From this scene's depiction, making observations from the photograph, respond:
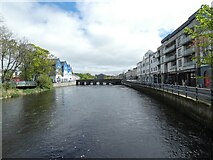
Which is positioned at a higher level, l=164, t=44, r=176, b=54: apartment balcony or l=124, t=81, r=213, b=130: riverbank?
l=164, t=44, r=176, b=54: apartment balcony

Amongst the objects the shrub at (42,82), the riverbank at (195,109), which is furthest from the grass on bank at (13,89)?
the riverbank at (195,109)

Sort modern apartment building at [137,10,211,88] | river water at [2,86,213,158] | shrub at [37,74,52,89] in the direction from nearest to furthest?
river water at [2,86,213,158], modern apartment building at [137,10,211,88], shrub at [37,74,52,89]

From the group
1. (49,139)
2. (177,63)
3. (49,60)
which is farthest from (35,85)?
(49,139)

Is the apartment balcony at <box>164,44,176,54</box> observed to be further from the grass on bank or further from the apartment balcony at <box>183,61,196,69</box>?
the grass on bank

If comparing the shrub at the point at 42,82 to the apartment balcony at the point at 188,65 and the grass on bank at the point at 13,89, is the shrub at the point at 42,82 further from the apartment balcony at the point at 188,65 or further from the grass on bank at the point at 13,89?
the apartment balcony at the point at 188,65

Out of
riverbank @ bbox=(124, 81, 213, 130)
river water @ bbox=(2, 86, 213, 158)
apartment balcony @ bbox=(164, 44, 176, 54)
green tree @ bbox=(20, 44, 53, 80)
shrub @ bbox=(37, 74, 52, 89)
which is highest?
apartment balcony @ bbox=(164, 44, 176, 54)

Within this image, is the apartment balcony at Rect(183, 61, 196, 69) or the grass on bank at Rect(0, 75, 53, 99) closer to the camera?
the grass on bank at Rect(0, 75, 53, 99)

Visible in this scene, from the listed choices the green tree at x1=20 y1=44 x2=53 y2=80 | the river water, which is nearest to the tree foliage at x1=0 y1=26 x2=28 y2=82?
the green tree at x1=20 y1=44 x2=53 y2=80

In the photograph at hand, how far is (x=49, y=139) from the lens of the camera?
9.77 metres

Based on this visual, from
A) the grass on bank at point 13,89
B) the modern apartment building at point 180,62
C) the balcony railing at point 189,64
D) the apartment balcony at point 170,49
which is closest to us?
the modern apartment building at point 180,62

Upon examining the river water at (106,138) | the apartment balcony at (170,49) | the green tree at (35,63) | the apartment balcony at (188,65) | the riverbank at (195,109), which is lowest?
the river water at (106,138)

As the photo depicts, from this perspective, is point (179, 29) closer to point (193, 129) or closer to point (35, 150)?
point (193, 129)

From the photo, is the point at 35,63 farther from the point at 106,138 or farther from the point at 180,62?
the point at 106,138

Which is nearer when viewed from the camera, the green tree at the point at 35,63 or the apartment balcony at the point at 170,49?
the apartment balcony at the point at 170,49
